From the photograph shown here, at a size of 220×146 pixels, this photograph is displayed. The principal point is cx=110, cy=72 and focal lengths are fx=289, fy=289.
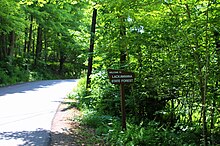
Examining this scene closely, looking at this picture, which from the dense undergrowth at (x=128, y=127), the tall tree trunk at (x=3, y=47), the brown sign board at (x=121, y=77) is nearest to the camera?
the dense undergrowth at (x=128, y=127)

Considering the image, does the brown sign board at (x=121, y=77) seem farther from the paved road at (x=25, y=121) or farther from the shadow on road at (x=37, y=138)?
the paved road at (x=25, y=121)

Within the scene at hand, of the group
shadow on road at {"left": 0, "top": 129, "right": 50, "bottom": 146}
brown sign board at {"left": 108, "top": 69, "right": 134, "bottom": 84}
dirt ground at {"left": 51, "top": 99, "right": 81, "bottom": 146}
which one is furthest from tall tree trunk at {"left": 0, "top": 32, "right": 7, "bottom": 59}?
brown sign board at {"left": 108, "top": 69, "right": 134, "bottom": 84}

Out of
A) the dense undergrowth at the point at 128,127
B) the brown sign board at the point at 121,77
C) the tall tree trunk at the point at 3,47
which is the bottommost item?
the dense undergrowth at the point at 128,127

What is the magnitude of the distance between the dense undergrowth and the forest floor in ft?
0.91

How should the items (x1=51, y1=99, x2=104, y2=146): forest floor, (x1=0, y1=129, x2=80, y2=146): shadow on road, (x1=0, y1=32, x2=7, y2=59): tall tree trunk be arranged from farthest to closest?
(x1=0, y1=32, x2=7, y2=59): tall tree trunk
(x1=51, y1=99, x2=104, y2=146): forest floor
(x1=0, y1=129, x2=80, y2=146): shadow on road

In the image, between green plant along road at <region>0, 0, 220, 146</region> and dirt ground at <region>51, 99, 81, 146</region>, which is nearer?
green plant along road at <region>0, 0, 220, 146</region>

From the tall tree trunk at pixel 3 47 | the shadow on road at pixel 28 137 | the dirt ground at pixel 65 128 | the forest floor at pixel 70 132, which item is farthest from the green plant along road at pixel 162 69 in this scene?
the tall tree trunk at pixel 3 47

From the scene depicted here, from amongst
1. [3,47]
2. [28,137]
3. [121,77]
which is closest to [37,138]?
[28,137]

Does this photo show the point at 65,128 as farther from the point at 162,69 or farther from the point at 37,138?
the point at 162,69

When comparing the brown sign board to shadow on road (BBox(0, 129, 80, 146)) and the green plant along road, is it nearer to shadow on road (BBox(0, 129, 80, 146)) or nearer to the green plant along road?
the green plant along road

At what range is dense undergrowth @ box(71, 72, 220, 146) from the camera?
6543 mm

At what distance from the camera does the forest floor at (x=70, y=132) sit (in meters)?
6.91

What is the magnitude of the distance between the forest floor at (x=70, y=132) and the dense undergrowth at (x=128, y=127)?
0.28m

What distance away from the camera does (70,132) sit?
7891mm
